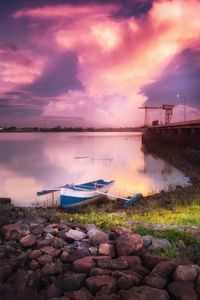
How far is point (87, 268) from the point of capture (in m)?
6.98

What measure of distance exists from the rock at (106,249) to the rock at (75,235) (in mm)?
811

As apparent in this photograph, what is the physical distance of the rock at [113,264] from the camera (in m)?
6.95

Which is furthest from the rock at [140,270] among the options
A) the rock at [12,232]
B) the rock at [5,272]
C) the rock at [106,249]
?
the rock at [12,232]

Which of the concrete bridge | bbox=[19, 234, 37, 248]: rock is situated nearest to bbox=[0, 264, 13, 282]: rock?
bbox=[19, 234, 37, 248]: rock

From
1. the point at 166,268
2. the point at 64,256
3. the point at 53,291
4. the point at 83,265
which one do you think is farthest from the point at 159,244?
the point at 53,291

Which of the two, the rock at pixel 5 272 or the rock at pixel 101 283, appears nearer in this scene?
the rock at pixel 101 283

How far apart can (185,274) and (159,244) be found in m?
1.54

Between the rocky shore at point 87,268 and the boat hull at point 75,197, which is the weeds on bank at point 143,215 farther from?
the rocky shore at point 87,268

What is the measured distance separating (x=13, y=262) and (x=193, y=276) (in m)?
3.69

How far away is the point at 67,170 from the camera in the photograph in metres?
41.2

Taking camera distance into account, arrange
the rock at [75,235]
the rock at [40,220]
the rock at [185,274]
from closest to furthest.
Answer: the rock at [185,274] → the rock at [75,235] → the rock at [40,220]

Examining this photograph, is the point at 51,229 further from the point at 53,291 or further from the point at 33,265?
the point at 53,291

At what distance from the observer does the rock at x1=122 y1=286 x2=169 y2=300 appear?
5887 mm

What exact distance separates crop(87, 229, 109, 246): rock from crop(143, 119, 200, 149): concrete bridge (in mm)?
45479
